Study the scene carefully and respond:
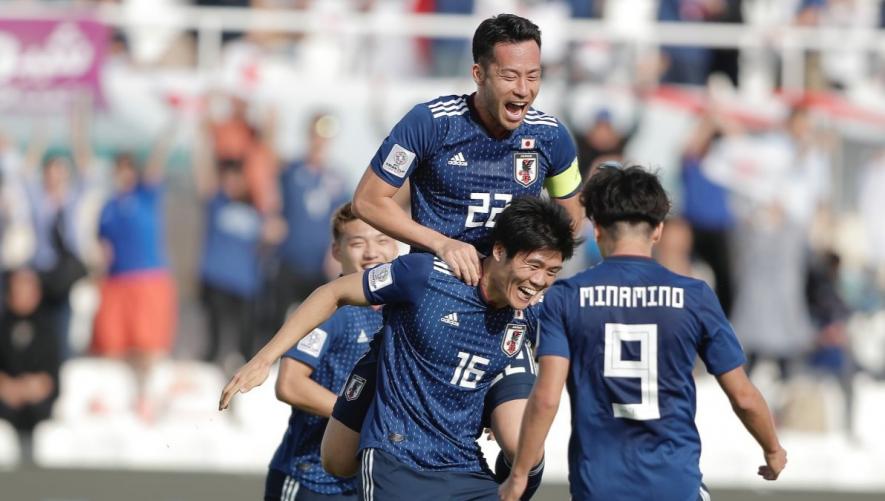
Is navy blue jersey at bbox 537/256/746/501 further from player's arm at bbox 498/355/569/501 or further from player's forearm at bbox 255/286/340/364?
player's forearm at bbox 255/286/340/364

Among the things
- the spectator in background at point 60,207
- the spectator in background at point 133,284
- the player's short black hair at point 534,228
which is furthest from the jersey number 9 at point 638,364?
the spectator in background at point 60,207

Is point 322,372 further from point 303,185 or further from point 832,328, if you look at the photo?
point 832,328


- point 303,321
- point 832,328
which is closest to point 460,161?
point 303,321

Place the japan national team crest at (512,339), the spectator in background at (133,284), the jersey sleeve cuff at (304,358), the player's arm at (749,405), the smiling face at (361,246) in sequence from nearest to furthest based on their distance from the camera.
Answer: the player's arm at (749,405) < the japan national team crest at (512,339) < the jersey sleeve cuff at (304,358) < the smiling face at (361,246) < the spectator in background at (133,284)

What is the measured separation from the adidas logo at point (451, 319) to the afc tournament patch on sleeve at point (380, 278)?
25 centimetres

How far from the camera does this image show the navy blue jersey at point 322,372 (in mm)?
6809

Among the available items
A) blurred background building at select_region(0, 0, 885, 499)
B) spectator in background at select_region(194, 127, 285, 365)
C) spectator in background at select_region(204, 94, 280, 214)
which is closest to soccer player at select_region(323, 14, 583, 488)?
blurred background building at select_region(0, 0, 885, 499)

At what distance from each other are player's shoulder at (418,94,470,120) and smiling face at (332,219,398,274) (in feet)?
3.12

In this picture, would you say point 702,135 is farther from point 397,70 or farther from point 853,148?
point 397,70

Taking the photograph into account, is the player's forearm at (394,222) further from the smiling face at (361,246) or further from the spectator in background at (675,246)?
the spectator in background at (675,246)

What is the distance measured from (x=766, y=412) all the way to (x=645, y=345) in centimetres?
51

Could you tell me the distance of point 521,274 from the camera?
5.75m

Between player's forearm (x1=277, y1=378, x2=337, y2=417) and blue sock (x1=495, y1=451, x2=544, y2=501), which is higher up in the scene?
player's forearm (x1=277, y1=378, x2=337, y2=417)

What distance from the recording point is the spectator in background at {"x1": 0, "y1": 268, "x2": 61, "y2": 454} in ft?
44.0
